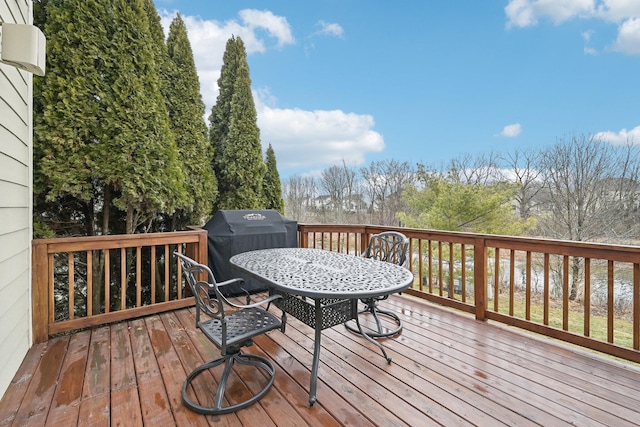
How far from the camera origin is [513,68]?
9.62 metres

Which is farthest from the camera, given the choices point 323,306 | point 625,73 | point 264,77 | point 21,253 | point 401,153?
point 401,153

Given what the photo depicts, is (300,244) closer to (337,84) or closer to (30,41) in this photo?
(30,41)

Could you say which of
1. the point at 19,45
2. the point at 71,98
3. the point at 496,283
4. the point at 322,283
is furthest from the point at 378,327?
the point at 71,98

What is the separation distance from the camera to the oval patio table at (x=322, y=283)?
1.68m

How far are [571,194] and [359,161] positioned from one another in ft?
23.9

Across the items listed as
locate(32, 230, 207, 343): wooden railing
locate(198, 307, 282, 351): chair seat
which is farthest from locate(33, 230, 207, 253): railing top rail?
locate(198, 307, 282, 351): chair seat

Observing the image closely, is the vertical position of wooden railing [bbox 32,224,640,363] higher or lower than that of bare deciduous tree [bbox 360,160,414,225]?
lower

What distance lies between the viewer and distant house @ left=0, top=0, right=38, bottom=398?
1.82 m

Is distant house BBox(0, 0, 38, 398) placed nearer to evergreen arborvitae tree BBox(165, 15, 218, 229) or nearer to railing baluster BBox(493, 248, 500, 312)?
evergreen arborvitae tree BBox(165, 15, 218, 229)

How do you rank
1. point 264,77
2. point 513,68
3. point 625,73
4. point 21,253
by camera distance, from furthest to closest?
point 513,68 → point 625,73 → point 264,77 → point 21,253

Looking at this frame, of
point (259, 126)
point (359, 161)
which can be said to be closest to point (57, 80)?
point (259, 126)

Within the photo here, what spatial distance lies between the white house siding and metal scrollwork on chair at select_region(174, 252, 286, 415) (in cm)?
115

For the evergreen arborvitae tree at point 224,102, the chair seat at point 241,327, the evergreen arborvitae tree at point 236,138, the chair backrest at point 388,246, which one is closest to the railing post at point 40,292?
the chair seat at point 241,327

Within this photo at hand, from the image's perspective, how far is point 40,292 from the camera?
2.48m
